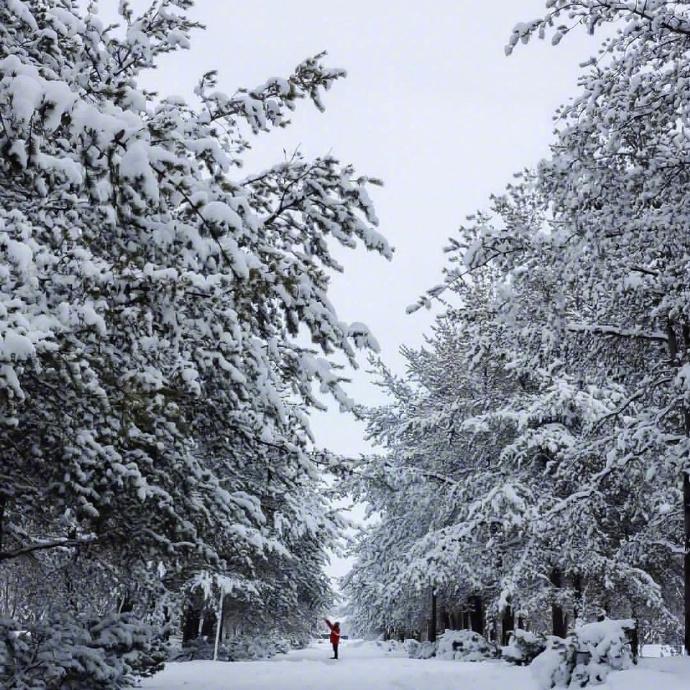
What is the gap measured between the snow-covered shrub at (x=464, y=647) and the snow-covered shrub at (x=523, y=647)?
15.9ft

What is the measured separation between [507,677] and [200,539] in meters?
5.42

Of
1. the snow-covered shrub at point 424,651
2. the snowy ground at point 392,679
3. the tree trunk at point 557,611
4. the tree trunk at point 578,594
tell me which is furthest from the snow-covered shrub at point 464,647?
the tree trunk at point 578,594

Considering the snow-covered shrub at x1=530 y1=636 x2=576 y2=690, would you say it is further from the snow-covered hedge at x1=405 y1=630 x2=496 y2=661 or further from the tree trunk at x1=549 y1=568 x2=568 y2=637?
the snow-covered hedge at x1=405 y1=630 x2=496 y2=661

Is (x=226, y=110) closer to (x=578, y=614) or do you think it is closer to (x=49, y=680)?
(x=49, y=680)

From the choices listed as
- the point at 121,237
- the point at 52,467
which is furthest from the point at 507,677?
the point at 121,237

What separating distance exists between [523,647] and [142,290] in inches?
372

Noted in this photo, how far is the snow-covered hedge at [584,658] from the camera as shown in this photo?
338 inches

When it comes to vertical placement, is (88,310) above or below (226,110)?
below

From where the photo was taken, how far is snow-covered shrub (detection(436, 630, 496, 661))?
1623cm

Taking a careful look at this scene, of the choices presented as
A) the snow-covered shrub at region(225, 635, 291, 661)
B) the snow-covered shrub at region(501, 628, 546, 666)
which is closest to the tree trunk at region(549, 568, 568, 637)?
the snow-covered shrub at region(501, 628, 546, 666)

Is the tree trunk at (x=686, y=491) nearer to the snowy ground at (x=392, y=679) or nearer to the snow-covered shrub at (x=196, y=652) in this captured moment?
the snowy ground at (x=392, y=679)

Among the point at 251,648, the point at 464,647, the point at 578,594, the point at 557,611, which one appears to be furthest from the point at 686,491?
the point at 251,648

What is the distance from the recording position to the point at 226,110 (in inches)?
258

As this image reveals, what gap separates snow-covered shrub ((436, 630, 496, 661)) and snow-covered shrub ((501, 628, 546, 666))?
484cm
